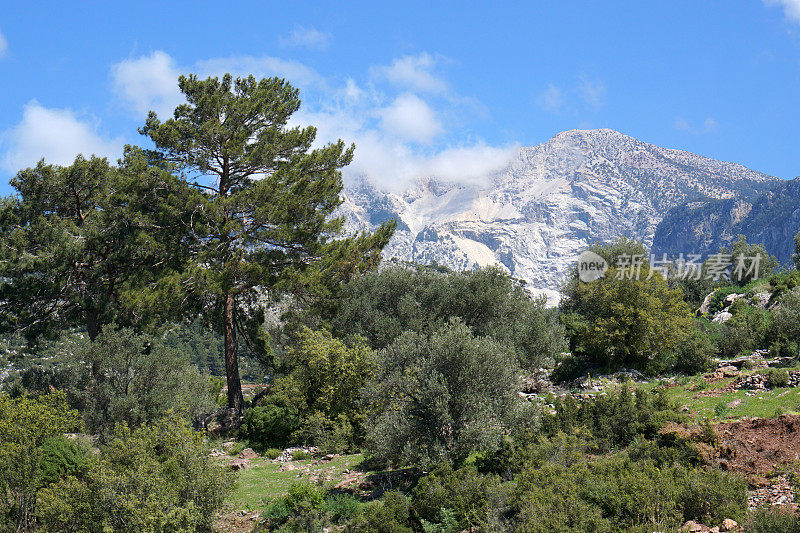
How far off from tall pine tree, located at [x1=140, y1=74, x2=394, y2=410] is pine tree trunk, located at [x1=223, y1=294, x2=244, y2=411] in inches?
2.1

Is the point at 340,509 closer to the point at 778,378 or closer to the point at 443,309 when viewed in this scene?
the point at 778,378

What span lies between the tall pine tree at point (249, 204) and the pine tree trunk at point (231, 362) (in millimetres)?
54

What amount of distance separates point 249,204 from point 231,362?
863 centimetres

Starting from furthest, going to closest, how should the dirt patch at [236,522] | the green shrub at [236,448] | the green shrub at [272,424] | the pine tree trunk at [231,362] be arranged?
1. the pine tree trunk at [231,362]
2. the green shrub at [272,424]
3. the green shrub at [236,448]
4. the dirt patch at [236,522]

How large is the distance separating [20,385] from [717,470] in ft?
96.8

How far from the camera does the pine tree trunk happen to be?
28922mm

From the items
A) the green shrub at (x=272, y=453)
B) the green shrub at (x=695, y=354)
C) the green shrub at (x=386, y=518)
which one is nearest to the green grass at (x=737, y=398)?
the green shrub at (x=695, y=354)

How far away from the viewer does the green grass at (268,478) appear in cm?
1595

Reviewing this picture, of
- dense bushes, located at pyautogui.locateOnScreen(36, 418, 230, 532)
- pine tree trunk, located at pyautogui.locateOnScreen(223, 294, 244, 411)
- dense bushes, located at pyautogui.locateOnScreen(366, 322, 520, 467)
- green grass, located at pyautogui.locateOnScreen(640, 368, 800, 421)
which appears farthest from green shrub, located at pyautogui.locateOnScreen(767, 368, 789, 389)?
pine tree trunk, located at pyautogui.locateOnScreen(223, 294, 244, 411)

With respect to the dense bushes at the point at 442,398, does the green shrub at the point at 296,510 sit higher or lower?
lower

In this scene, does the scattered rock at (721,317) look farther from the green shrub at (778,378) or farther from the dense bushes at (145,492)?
the dense bushes at (145,492)

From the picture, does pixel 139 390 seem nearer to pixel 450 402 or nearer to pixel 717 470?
pixel 450 402

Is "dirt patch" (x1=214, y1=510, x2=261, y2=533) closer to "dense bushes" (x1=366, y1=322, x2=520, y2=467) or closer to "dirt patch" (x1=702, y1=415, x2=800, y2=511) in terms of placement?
"dense bushes" (x1=366, y1=322, x2=520, y2=467)

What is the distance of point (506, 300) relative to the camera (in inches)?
1227
